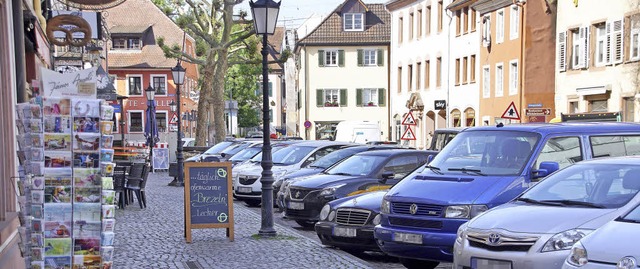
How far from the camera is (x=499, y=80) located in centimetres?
4519

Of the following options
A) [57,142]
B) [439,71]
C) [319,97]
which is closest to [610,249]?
[57,142]

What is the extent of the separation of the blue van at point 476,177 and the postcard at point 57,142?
426 cm

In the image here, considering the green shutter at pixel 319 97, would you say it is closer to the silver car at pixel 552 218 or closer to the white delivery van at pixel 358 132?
the white delivery van at pixel 358 132

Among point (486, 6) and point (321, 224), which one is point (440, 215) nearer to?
point (321, 224)

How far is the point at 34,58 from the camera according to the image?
14180 millimetres

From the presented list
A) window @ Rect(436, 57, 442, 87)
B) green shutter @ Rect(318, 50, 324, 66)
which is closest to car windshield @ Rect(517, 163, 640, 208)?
window @ Rect(436, 57, 442, 87)

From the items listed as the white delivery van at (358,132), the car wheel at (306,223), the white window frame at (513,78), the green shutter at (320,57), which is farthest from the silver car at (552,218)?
the green shutter at (320,57)

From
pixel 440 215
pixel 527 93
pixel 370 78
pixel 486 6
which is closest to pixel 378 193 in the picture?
pixel 440 215

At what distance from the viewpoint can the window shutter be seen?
38.2m

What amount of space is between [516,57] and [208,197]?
30.2m

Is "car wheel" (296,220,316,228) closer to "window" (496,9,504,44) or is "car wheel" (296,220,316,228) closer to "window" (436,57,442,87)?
"window" (496,9,504,44)

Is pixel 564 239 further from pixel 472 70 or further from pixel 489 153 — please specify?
pixel 472 70


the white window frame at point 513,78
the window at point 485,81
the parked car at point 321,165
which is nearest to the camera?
the parked car at point 321,165

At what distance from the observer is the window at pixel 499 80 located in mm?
44719
